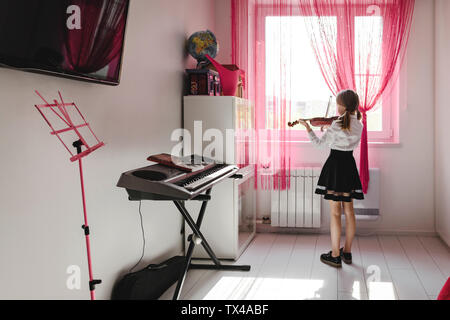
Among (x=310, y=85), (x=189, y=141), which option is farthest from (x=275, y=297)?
(x=310, y=85)

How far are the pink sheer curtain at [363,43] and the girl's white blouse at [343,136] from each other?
97 cm

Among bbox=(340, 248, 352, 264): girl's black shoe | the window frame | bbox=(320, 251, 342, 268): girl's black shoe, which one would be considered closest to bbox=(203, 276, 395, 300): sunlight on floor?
bbox=(320, 251, 342, 268): girl's black shoe

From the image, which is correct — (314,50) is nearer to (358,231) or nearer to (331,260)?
(358,231)

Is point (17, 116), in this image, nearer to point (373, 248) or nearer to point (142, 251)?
point (142, 251)

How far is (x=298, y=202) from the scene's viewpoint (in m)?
4.70

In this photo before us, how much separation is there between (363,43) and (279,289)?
257 centimetres

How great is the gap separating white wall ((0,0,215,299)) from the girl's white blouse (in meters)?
1.20

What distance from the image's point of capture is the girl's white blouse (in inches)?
139

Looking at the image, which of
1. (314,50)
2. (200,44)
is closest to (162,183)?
(200,44)

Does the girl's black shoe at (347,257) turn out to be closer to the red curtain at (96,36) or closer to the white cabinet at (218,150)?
the white cabinet at (218,150)

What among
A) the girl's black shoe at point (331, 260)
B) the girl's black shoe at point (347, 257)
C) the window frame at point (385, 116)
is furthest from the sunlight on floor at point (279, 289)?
the window frame at point (385, 116)
